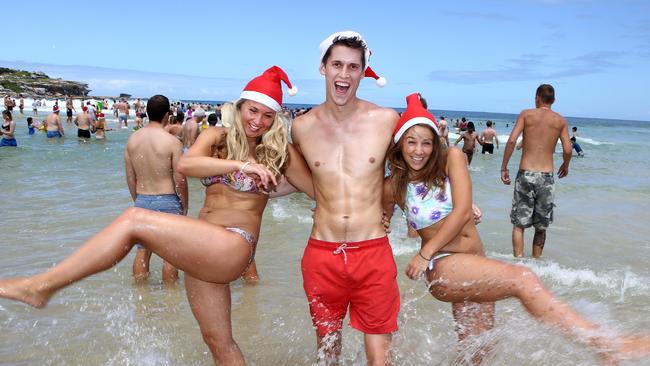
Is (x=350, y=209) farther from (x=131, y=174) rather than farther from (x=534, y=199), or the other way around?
(x=534, y=199)

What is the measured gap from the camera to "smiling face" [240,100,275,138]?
3.51m

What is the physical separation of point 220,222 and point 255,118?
0.69 metres

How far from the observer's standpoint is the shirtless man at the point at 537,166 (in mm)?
7266

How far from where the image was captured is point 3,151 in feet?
58.9

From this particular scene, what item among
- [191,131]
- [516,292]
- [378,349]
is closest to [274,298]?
[378,349]

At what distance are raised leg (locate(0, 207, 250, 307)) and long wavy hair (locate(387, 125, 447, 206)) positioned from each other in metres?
1.03

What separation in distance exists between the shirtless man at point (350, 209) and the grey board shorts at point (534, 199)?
4393mm

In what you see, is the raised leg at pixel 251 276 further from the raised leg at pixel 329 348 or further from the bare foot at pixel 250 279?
the raised leg at pixel 329 348

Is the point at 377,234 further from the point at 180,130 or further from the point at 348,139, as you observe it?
the point at 180,130

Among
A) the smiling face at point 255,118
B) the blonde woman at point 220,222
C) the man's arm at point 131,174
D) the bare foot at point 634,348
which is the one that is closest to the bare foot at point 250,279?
the man's arm at point 131,174

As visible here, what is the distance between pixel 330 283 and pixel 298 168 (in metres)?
0.78

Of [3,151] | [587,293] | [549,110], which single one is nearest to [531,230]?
[549,110]

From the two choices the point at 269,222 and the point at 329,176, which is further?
the point at 269,222

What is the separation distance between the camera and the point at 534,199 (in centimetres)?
736
